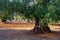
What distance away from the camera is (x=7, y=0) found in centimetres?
1051

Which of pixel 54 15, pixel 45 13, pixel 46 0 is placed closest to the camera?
pixel 54 15

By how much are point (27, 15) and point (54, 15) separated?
9.07 feet

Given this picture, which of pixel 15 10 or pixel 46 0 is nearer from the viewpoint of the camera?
pixel 15 10

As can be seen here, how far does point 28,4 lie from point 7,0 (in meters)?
1.31

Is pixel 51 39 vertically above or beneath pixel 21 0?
beneath

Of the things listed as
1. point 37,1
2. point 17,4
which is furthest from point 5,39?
point 37,1

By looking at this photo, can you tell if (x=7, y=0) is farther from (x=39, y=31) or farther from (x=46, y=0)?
(x=39, y=31)

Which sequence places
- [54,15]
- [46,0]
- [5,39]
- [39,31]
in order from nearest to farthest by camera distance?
[54,15] → [5,39] → [46,0] → [39,31]

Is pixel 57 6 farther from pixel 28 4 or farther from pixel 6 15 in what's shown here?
pixel 6 15

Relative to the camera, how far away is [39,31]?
13.7 metres

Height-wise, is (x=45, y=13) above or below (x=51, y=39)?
Answer: above

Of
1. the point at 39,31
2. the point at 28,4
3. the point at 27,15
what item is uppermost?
the point at 28,4

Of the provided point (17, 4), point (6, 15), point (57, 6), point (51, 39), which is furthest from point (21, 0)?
point (51, 39)

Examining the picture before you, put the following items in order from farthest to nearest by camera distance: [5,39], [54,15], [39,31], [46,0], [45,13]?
1. [39,31]
2. [46,0]
3. [5,39]
4. [45,13]
5. [54,15]
